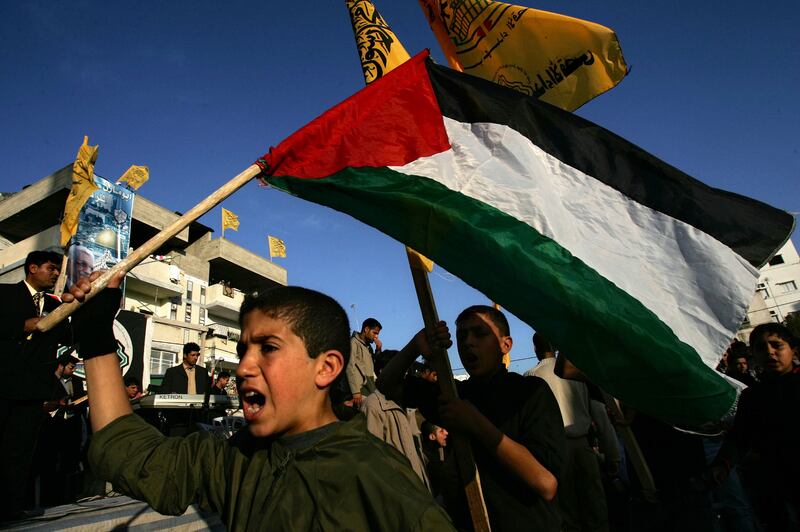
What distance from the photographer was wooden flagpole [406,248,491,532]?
2129mm

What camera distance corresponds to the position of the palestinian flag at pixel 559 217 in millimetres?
2262

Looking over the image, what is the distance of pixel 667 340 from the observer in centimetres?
226

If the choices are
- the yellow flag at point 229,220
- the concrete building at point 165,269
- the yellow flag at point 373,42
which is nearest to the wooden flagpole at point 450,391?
the yellow flag at point 373,42

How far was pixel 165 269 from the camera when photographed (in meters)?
31.3

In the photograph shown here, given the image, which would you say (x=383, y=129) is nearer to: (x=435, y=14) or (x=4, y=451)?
(x=435, y=14)

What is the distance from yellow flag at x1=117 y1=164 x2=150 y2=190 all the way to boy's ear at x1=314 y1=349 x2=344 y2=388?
2831cm

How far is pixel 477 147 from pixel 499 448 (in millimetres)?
1671

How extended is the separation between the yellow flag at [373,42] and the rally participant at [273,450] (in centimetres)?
253

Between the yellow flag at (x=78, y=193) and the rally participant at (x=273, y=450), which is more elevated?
the yellow flag at (x=78, y=193)

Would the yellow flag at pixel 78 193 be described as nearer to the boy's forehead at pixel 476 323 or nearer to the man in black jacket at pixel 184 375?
the boy's forehead at pixel 476 323

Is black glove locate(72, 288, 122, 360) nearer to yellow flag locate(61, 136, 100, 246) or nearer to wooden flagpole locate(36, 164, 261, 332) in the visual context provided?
wooden flagpole locate(36, 164, 261, 332)

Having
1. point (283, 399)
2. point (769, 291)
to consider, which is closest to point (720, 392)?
point (283, 399)

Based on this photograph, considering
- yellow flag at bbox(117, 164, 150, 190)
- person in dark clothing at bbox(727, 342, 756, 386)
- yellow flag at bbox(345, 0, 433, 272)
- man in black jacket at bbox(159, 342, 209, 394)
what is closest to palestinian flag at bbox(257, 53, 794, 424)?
yellow flag at bbox(345, 0, 433, 272)

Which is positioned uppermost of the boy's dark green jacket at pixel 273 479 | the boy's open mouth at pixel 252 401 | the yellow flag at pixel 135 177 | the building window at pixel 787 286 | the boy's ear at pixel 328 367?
the yellow flag at pixel 135 177
